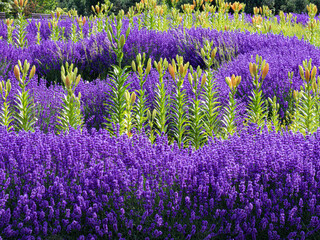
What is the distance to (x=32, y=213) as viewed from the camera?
2.20 meters

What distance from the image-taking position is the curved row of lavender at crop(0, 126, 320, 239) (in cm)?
218

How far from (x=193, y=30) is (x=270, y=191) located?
579 cm

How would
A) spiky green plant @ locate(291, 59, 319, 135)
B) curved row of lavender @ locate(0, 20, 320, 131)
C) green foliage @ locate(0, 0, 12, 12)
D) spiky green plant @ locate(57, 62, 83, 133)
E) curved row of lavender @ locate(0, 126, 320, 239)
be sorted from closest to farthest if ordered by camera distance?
curved row of lavender @ locate(0, 126, 320, 239), spiky green plant @ locate(57, 62, 83, 133), spiky green plant @ locate(291, 59, 319, 135), curved row of lavender @ locate(0, 20, 320, 131), green foliage @ locate(0, 0, 12, 12)

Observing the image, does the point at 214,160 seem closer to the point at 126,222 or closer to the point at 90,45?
the point at 126,222

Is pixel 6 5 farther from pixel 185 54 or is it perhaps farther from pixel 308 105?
pixel 308 105

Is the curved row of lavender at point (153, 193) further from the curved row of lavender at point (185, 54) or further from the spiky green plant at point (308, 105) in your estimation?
the curved row of lavender at point (185, 54)

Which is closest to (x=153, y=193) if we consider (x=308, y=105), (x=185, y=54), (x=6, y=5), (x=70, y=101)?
(x=70, y=101)

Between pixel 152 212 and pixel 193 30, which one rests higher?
pixel 193 30

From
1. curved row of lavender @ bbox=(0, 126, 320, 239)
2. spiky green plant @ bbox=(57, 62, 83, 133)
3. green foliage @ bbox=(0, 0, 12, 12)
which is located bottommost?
curved row of lavender @ bbox=(0, 126, 320, 239)

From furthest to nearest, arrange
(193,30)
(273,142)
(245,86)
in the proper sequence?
(193,30) < (245,86) < (273,142)

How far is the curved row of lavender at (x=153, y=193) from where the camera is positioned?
218cm

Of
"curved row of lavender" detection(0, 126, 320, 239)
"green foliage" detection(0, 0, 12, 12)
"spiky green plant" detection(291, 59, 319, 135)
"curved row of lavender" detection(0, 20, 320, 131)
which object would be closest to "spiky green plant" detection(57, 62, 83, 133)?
"curved row of lavender" detection(0, 126, 320, 239)

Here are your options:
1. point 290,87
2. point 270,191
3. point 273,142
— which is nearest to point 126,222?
point 270,191

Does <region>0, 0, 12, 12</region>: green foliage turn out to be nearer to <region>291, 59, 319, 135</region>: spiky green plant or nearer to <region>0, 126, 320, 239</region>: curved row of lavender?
<region>291, 59, 319, 135</region>: spiky green plant
